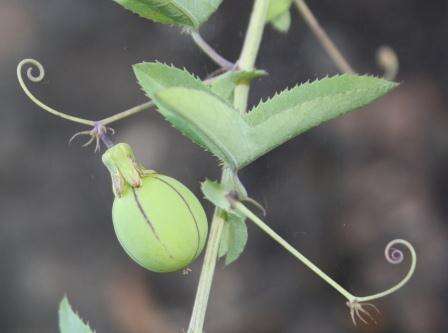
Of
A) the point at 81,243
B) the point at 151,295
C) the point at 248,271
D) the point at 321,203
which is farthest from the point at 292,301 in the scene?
the point at 81,243

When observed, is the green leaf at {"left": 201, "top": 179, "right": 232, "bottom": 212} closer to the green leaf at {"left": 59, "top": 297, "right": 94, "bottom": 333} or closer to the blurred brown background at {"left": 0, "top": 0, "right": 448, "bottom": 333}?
the green leaf at {"left": 59, "top": 297, "right": 94, "bottom": 333}

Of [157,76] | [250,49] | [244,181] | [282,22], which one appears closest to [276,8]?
[282,22]

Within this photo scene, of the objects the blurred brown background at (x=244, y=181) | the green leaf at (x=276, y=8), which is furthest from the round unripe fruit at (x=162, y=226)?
the blurred brown background at (x=244, y=181)

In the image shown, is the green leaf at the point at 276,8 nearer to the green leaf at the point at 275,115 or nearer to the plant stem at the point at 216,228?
the plant stem at the point at 216,228

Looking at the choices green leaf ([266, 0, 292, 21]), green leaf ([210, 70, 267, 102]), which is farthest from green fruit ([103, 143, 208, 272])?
green leaf ([266, 0, 292, 21])

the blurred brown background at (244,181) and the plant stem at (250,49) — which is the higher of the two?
the blurred brown background at (244,181)

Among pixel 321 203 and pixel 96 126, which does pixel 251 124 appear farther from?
pixel 321 203
